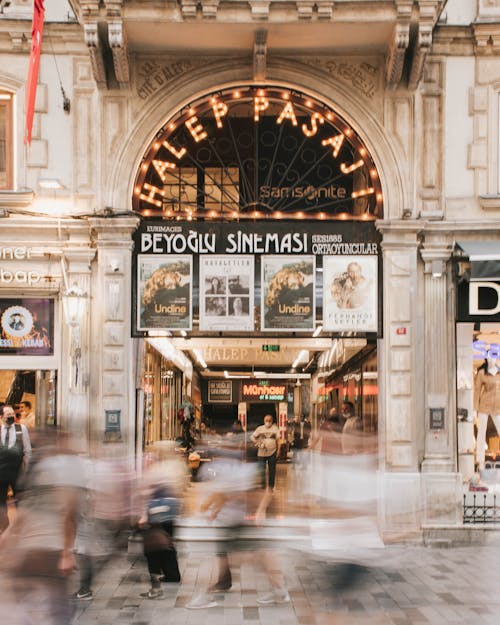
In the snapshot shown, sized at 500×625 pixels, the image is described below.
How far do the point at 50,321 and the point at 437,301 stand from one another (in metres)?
6.01

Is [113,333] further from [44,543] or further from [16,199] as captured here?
[44,543]

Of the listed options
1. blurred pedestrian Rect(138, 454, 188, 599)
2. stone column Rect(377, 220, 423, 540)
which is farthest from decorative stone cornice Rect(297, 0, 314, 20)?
blurred pedestrian Rect(138, 454, 188, 599)

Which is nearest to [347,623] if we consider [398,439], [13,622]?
[13,622]

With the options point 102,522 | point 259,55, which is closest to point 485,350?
point 259,55

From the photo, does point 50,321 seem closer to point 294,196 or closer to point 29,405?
point 29,405

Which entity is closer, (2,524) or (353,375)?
(2,524)

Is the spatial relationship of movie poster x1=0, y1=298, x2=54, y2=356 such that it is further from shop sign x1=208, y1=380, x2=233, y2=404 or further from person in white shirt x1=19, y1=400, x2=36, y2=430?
shop sign x1=208, y1=380, x2=233, y2=404

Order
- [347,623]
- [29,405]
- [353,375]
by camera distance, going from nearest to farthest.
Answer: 1. [347,623]
2. [29,405]
3. [353,375]

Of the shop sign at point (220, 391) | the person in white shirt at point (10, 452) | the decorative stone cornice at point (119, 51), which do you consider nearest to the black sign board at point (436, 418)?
the person in white shirt at point (10, 452)

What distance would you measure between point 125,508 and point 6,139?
21.4 feet

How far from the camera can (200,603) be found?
31.0 feet

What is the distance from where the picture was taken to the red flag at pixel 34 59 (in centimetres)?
1284

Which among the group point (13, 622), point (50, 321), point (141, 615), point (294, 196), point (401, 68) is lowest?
point (141, 615)

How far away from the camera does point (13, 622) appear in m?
6.81
